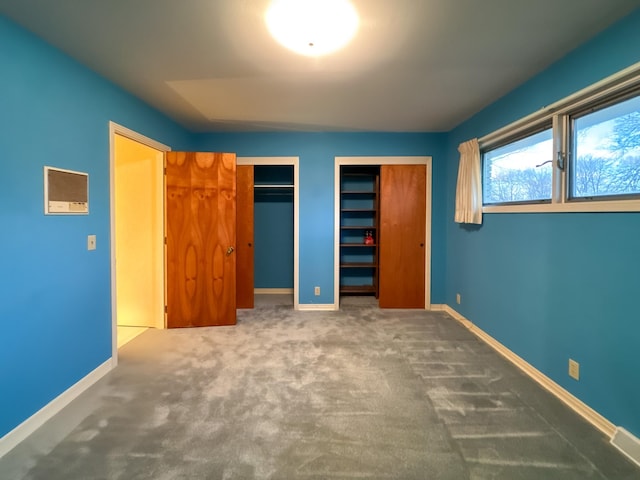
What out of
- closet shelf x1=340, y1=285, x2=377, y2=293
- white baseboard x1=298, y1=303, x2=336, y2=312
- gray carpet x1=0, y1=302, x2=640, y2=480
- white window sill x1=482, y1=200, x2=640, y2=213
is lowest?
gray carpet x1=0, y1=302, x2=640, y2=480

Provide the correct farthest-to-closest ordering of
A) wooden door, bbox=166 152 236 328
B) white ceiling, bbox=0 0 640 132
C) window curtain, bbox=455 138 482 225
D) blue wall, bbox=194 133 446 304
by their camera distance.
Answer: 1. blue wall, bbox=194 133 446 304
2. wooden door, bbox=166 152 236 328
3. window curtain, bbox=455 138 482 225
4. white ceiling, bbox=0 0 640 132

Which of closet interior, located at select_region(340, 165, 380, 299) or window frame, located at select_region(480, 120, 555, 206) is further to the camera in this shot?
closet interior, located at select_region(340, 165, 380, 299)

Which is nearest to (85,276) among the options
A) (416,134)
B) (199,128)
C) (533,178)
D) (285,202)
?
(199,128)

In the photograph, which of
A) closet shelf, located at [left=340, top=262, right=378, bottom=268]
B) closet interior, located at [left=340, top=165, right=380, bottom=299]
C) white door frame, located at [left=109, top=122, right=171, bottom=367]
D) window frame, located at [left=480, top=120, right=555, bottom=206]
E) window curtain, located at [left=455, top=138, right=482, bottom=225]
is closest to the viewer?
window frame, located at [left=480, top=120, right=555, bottom=206]

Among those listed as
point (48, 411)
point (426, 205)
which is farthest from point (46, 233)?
point (426, 205)

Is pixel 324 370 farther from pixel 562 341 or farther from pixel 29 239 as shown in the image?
pixel 29 239

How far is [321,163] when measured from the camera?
416cm

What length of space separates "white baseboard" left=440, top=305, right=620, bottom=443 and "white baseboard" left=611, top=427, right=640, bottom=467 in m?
0.05

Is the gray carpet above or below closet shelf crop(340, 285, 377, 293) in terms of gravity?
below

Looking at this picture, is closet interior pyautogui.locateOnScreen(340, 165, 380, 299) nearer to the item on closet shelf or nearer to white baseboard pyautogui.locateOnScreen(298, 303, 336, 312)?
the item on closet shelf

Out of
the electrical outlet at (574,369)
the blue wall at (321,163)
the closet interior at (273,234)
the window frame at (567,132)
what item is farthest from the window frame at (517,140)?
the closet interior at (273,234)

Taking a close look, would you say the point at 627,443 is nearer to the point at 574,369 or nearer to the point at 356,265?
the point at 574,369

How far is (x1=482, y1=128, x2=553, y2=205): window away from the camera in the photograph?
2.43 meters

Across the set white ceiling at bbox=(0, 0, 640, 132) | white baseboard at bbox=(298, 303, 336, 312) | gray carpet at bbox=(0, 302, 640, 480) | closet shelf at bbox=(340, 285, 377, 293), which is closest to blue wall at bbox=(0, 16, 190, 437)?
white ceiling at bbox=(0, 0, 640, 132)
